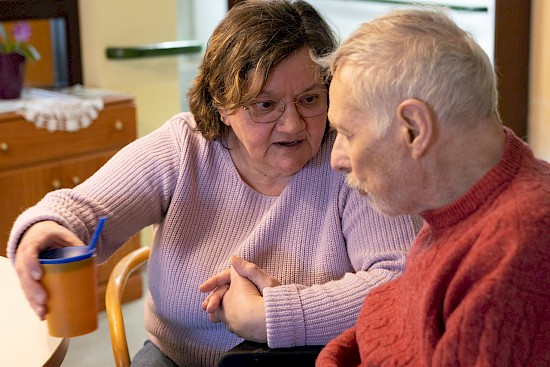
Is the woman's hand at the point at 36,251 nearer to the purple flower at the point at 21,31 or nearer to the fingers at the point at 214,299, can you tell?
the fingers at the point at 214,299

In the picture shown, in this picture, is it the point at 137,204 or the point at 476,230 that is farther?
the point at 137,204

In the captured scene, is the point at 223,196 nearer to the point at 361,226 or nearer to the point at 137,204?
the point at 137,204

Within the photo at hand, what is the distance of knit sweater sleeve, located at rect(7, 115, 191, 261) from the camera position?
1859 mm

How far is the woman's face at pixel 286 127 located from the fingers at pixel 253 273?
0.26 meters

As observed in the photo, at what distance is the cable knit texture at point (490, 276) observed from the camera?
1.16m

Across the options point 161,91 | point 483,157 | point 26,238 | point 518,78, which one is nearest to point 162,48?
point 161,91

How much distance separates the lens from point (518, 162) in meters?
1.25

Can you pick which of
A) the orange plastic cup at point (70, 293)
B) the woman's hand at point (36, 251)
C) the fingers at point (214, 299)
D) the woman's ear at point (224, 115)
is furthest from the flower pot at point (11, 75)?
the orange plastic cup at point (70, 293)

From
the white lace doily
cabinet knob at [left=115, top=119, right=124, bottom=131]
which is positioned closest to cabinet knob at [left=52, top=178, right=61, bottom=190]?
the white lace doily

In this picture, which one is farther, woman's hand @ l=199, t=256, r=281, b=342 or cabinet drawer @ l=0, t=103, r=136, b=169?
cabinet drawer @ l=0, t=103, r=136, b=169

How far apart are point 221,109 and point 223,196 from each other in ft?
0.68

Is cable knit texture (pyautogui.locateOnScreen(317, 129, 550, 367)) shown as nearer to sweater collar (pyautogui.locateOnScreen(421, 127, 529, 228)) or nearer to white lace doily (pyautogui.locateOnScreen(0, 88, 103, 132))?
sweater collar (pyautogui.locateOnScreen(421, 127, 529, 228))

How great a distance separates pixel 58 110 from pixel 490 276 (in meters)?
2.69

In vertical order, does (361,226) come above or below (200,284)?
above
